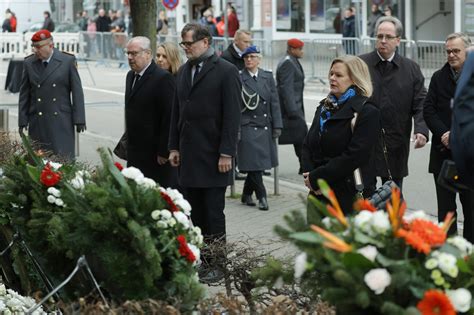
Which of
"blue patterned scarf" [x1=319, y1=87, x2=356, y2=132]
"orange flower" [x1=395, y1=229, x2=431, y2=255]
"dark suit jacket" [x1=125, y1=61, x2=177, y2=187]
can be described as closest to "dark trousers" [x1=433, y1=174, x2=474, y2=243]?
"blue patterned scarf" [x1=319, y1=87, x2=356, y2=132]

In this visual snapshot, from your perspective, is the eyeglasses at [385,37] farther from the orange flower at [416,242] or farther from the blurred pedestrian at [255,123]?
the orange flower at [416,242]

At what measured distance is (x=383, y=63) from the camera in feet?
30.0

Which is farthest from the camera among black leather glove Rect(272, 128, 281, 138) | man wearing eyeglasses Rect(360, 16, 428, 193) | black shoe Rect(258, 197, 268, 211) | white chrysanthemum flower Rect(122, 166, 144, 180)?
black leather glove Rect(272, 128, 281, 138)

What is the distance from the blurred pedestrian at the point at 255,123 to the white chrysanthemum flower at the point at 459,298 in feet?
26.5

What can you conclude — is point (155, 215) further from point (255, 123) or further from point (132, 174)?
point (255, 123)

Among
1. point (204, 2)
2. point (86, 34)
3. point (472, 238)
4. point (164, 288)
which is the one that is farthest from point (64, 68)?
point (204, 2)

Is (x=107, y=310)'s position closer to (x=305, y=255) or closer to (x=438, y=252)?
(x=305, y=255)

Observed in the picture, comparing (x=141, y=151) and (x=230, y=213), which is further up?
(x=141, y=151)

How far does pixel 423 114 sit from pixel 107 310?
5.14 metres

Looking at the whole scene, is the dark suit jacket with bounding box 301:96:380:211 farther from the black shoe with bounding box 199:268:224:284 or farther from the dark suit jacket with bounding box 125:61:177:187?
the dark suit jacket with bounding box 125:61:177:187

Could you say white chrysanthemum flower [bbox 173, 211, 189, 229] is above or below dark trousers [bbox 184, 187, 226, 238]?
above

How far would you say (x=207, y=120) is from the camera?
841cm

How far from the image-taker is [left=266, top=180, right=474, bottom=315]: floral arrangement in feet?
11.5

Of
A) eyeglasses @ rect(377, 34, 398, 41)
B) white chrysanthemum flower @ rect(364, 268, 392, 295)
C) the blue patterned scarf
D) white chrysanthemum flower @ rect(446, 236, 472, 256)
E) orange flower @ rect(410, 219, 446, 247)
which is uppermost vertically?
eyeglasses @ rect(377, 34, 398, 41)
